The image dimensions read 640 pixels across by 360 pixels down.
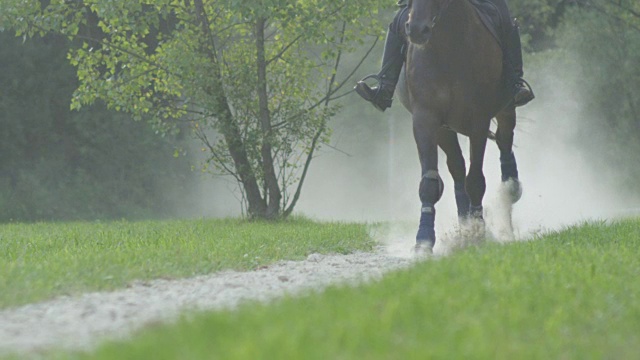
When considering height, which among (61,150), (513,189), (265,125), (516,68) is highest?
(61,150)

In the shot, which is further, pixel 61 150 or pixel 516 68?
pixel 61 150

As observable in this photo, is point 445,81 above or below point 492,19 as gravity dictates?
below

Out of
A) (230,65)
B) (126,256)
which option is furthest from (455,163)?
(230,65)

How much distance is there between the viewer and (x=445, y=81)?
13547 millimetres

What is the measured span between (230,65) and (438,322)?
18.8 meters

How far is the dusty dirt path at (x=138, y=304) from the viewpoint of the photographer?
6.76 m

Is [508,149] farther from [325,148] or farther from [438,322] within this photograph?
[325,148]

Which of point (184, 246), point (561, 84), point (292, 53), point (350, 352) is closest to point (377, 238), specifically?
point (184, 246)

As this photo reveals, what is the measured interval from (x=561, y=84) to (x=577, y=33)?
1.81 m

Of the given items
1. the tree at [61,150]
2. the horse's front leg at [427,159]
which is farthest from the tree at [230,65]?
the tree at [61,150]

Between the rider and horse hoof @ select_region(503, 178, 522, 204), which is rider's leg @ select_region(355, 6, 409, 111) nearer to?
the rider

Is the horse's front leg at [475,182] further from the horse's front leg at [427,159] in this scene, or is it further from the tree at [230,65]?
the tree at [230,65]

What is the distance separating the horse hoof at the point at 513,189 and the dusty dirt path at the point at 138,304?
189 inches

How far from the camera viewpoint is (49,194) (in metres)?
36.5
